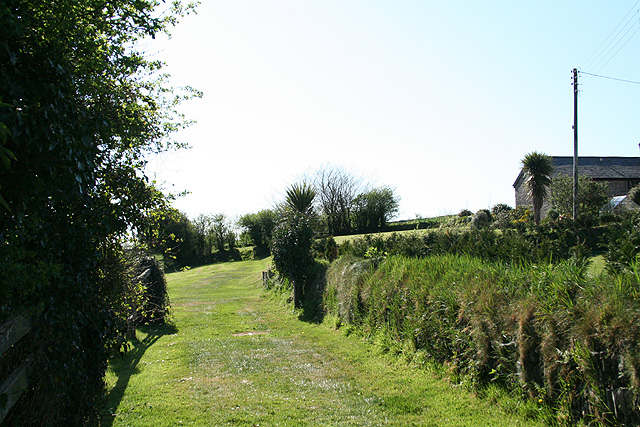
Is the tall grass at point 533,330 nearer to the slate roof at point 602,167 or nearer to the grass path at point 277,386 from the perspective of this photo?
the grass path at point 277,386

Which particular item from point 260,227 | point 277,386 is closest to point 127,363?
point 277,386

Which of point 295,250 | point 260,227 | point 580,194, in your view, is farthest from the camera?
point 260,227

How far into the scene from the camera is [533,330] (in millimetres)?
4625

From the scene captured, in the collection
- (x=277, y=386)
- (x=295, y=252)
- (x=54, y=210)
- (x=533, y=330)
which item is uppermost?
(x=54, y=210)

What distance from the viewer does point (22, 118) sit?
2428 millimetres

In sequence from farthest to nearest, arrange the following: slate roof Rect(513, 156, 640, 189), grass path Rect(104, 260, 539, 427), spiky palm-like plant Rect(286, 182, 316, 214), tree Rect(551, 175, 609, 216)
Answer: slate roof Rect(513, 156, 640, 189) → tree Rect(551, 175, 609, 216) → spiky palm-like plant Rect(286, 182, 316, 214) → grass path Rect(104, 260, 539, 427)

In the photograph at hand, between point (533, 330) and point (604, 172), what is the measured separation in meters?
40.7

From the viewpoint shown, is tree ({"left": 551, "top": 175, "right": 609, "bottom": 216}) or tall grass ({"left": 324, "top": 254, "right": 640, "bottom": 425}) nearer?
tall grass ({"left": 324, "top": 254, "right": 640, "bottom": 425})

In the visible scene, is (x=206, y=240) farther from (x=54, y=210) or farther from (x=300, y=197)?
(x=54, y=210)

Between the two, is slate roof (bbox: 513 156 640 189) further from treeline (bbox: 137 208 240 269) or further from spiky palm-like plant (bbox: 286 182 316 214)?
treeline (bbox: 137 208 240 269)

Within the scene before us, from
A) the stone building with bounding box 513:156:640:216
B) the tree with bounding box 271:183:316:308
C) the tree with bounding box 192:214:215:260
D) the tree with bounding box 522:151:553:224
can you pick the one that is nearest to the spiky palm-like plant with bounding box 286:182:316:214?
the tree with bounding box 271:183:316:308

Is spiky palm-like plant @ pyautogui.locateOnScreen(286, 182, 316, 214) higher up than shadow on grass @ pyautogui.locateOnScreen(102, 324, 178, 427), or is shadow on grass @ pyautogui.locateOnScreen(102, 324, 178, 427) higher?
spiky palm-like plant @ pyautogui.locateOnScreen(286, 182, 316, 214)

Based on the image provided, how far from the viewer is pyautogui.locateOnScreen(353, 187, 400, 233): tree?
38.9m

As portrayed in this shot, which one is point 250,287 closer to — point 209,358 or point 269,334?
point 269,334
